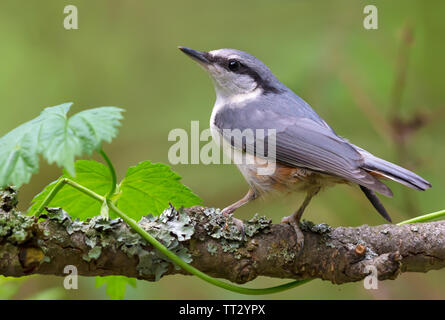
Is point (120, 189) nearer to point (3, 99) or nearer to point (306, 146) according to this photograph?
point (306, 146)

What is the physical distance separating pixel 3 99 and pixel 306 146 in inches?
119

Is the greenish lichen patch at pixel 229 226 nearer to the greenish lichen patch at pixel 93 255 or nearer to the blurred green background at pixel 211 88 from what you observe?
the greenish lichen patch at pixel 93 255

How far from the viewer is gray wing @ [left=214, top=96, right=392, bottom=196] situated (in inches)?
89.9

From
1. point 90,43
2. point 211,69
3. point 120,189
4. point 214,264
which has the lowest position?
point 214,264

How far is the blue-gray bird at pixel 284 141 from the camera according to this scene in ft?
7.45

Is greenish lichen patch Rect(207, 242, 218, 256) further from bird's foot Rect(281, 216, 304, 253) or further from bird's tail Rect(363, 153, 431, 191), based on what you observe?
bird's tail Rect(363, 153, 431, 191)

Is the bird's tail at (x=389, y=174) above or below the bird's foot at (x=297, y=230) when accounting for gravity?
above

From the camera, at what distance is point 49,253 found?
1.74 metres

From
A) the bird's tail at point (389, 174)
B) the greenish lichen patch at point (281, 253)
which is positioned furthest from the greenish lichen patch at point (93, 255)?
the bird's tail at point (389, 174)

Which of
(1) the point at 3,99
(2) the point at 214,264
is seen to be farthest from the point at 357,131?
(1) the point at 3,99

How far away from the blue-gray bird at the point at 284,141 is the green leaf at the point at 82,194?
597mm

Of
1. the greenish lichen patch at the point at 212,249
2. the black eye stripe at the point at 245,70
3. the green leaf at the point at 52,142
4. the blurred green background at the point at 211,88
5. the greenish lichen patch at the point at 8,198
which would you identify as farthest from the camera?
the blurred green background at the point at 211,88

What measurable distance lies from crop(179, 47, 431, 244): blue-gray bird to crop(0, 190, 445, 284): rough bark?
143 mm

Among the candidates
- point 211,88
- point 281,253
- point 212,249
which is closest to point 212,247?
point 212,249
